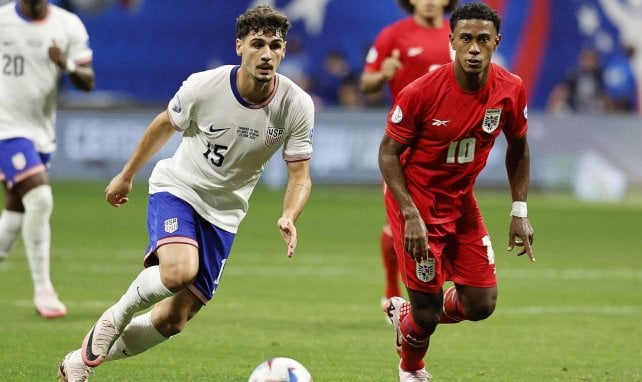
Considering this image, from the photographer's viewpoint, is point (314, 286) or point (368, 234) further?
point (368, 234)

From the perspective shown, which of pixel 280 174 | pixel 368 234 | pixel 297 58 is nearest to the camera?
pixel 368 234

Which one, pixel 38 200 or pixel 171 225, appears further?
pixel 38 200

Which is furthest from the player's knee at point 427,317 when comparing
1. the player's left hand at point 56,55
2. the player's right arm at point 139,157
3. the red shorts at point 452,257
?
the player's left hand at point 56,55

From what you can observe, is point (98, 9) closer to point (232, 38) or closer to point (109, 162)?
point (232, 38)

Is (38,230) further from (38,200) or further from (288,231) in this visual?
(288,231)

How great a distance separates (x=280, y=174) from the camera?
21.2 m

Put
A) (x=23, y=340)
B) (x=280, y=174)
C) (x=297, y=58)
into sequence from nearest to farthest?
1. (x=23, y=340)
2. (x=280, y=174)
3. (x=297, y=58)

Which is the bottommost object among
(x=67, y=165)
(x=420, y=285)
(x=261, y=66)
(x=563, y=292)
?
(x=67, y=165)

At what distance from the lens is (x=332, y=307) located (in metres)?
10.7

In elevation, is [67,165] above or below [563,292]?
below

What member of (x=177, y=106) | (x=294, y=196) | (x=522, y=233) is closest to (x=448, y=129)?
(x=522, y=233)

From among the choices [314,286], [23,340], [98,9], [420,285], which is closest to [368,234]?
[314,286]

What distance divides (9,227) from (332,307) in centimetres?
285

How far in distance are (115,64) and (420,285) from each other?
18290 millimetres
